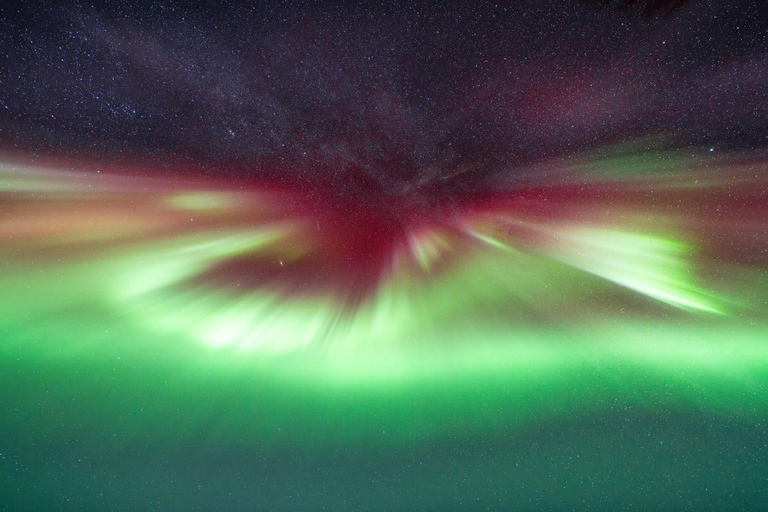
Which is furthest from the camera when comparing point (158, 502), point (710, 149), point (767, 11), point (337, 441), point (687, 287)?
point (337, 441)

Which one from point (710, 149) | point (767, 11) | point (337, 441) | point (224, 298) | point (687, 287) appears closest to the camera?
point (767, 11)

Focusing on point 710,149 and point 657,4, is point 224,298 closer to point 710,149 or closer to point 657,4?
point 657,4

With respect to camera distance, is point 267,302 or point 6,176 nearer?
point 6,176

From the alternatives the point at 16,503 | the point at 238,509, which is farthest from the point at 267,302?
Result: the point at 16,503

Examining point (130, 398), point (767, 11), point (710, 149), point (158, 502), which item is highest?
point (767, 11)

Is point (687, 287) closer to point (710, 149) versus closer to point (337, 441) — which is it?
point (710, 149)

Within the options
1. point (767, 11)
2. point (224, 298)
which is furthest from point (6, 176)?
point (767, 11)

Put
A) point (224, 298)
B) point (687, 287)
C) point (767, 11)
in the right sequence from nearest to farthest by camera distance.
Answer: point (767, 11) → point (687, 287) → point (224, 298)

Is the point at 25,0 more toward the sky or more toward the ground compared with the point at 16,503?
more toward the sky

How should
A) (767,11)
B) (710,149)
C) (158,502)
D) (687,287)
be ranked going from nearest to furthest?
(767,11), (710,149), (687,287), (158,502)
